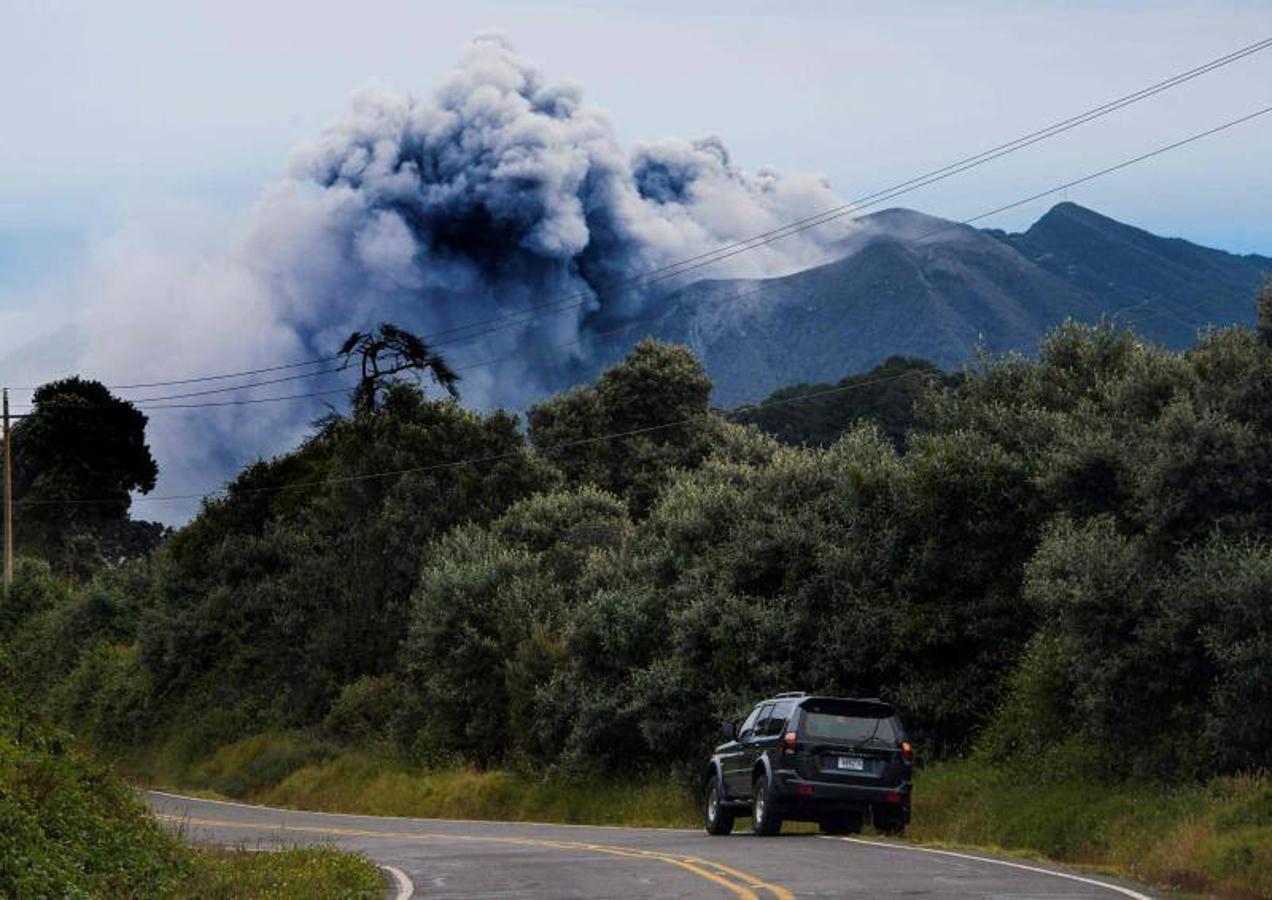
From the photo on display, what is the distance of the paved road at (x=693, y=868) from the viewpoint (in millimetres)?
16969

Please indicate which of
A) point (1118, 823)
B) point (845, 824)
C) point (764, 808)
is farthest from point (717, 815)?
point (1118, 823)

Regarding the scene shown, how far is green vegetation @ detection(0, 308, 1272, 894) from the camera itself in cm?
2533

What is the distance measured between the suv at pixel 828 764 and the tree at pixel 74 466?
304ft

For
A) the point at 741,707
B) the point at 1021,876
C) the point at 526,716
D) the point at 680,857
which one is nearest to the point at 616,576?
the point at 526,716

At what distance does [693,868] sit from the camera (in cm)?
1972

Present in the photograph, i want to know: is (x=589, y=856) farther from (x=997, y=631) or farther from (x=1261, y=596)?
(x=997, y=631)

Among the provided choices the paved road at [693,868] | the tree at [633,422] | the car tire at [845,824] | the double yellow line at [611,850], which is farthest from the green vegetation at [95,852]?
the tree at [633,422]

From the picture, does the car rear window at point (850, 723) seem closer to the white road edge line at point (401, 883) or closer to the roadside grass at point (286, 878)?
the white road edge line at point (401, 883)

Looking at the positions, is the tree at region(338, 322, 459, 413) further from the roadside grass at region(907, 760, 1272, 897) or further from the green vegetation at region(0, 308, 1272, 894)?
the roadside grass at region(907, 760, 1272, 897)

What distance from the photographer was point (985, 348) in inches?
1831

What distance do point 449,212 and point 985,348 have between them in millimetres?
138430

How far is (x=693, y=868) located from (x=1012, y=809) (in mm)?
8578

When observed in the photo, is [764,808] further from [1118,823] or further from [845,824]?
[1118,823]

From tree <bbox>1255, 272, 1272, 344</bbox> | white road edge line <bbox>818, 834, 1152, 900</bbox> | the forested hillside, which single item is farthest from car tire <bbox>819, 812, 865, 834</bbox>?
tree <bbox>1255, 272, 1272, 344</bbox>
